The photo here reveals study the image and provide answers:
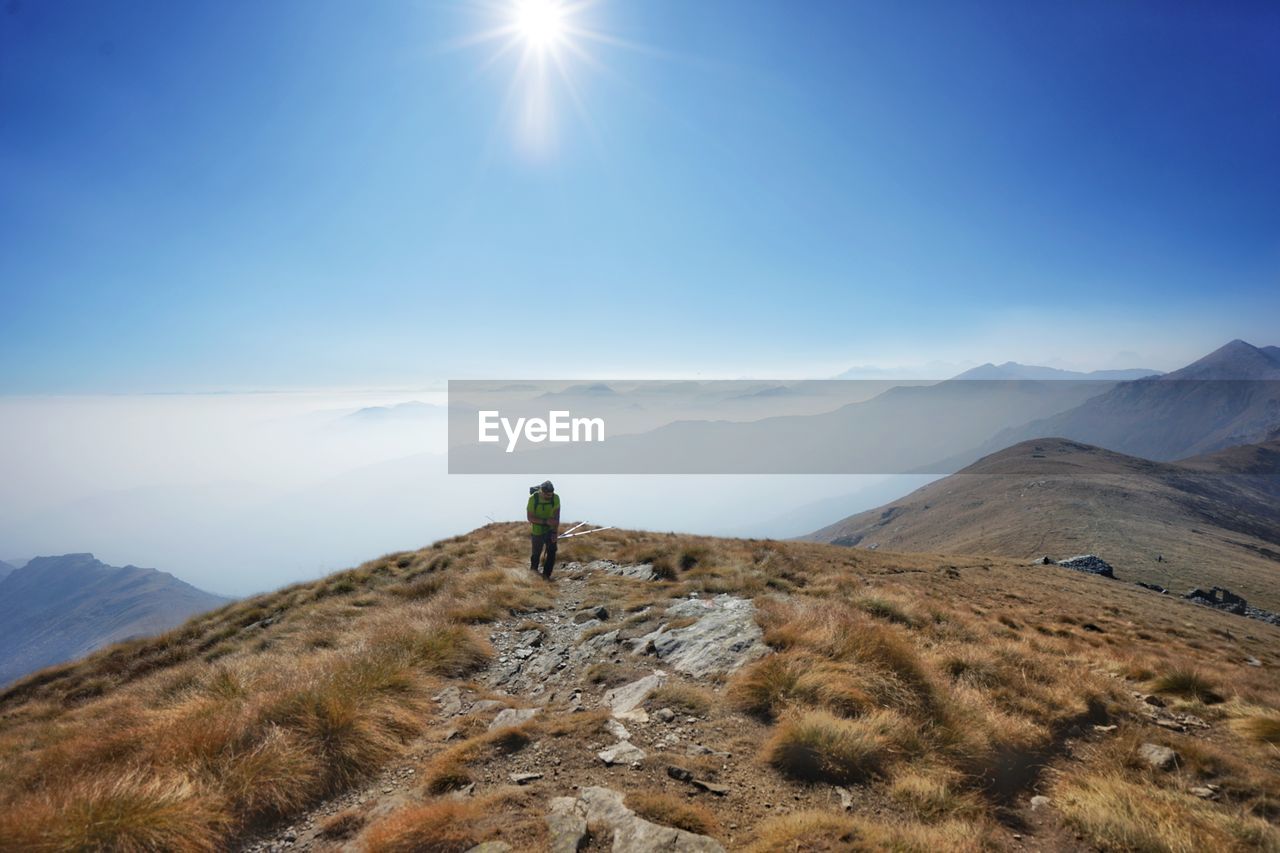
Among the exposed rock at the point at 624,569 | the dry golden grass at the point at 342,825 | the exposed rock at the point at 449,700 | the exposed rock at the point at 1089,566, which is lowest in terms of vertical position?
the exposed rock at the point at 1089,566

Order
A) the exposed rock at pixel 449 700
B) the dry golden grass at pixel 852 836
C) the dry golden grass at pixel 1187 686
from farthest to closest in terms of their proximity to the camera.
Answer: the dry golden grass at pixel 1187 686
the exposed rock at pixel 449 700
the dry golden grass at pixel 852 836

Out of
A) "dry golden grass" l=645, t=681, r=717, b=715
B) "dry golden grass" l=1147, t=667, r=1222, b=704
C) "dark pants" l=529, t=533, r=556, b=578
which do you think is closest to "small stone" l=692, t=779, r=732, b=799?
"dry golden grass" l=645, t=681, r=717, b=715

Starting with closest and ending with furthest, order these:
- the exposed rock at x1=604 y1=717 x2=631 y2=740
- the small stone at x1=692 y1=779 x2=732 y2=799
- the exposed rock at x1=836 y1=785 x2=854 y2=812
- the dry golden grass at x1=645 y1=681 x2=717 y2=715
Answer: the exposed rock at x1=836 y1=785 x2=854 y2=812, the small stone at x1=692 y1=779 x2=732 y2=799, the exposed rock at x1=604 y1=717 x2=631 y2=740, the dry golden grass at x1=645 y1=681 x2=717 y2=715

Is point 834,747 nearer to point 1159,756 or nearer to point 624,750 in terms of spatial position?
point 624,750

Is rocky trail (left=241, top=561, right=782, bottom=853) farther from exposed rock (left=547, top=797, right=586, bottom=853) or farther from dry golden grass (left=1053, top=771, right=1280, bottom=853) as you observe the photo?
dry golden grass (left=1053, top=771, right=1280, bottom=853)

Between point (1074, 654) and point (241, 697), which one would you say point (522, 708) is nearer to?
point (241, 697)

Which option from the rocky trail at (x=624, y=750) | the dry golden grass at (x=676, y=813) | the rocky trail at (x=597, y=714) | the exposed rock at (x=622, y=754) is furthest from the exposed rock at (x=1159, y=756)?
the exposed rock at (x=622, y=754)

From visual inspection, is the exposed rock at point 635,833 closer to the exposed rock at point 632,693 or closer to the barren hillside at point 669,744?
the barren hillside at point 669,744
